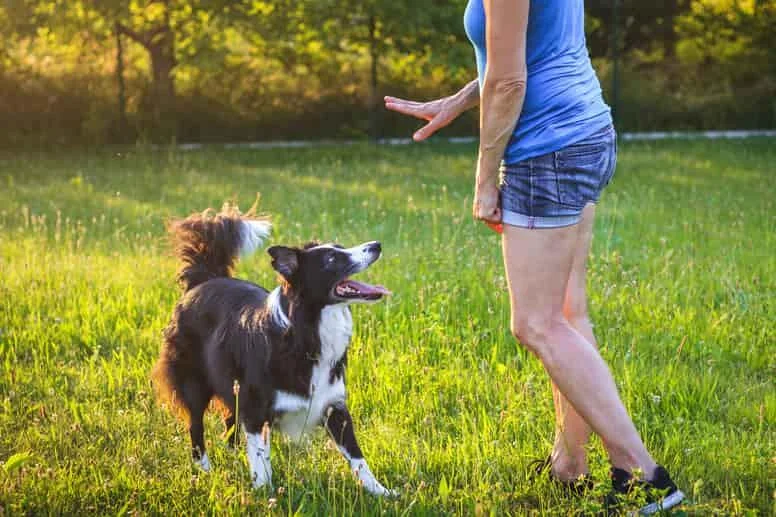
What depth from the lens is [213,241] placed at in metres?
4.58

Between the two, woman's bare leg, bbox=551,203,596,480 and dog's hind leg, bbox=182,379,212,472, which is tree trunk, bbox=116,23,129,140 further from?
woman's bare leg, bbox=551,203,596,480

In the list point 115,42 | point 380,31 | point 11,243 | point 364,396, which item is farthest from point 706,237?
point 115,42

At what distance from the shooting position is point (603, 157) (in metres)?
3.26

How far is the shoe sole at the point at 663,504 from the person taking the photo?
130 inches

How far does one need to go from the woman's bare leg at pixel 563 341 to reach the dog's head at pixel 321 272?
658 millimetres

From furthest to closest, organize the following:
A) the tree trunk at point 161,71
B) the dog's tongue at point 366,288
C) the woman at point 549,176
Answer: the tree trunk at point 161,71
the dog's tongue at point 366,288
the woman at point 549,176

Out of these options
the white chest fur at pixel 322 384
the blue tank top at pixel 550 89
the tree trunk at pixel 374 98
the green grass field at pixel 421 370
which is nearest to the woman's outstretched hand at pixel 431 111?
the blue tank top at pixel 550 89

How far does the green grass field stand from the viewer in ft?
12.2

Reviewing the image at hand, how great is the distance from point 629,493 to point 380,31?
600 inches

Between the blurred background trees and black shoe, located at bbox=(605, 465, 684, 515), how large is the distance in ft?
43.0

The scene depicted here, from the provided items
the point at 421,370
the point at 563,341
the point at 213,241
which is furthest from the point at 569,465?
the point at 213,241

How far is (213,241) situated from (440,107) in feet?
4.56

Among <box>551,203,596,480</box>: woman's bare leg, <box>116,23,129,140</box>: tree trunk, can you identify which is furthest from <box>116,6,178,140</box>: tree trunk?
<box>551,203,596,480</box>: woman's bare leg

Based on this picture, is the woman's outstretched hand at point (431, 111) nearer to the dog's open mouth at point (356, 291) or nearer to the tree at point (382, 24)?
the dog's open mouth at point (356, 291)
